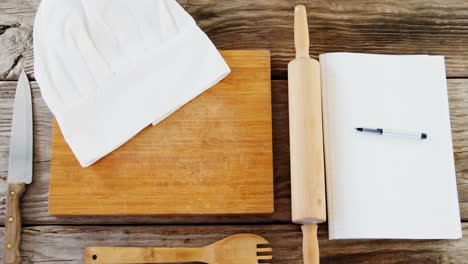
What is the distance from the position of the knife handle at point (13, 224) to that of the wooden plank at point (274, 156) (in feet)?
0.05

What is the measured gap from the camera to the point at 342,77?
0.78 metres

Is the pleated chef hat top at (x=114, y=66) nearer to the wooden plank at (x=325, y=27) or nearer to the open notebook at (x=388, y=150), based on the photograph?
the wooden plank at (x=325, y=27)

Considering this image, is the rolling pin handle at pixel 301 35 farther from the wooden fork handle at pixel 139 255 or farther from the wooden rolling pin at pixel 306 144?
the wooden fork handle at pixel 139 255

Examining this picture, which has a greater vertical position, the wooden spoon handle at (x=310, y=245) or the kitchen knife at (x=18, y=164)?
the kitchen knife at (x=18, y=164)

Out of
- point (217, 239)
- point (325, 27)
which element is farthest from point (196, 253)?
point (325, 27)

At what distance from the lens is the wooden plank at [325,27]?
2.75ft

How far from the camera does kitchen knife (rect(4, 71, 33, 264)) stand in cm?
73

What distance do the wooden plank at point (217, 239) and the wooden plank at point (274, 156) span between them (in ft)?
0.04

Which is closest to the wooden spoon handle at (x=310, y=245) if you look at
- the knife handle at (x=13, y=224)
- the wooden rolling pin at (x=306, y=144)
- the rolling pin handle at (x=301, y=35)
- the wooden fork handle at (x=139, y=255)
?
the wooden rolling pin at (x=306, y=144)

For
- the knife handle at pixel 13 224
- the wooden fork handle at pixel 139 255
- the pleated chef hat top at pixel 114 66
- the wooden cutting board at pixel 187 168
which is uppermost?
the pleated chef hat top at pixel 114 66

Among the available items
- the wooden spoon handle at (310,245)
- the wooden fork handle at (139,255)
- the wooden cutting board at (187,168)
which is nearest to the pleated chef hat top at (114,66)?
the wooden cutting board at (187,168)

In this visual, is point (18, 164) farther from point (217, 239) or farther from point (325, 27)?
point (325, 27)

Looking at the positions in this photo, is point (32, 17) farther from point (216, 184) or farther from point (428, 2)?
point (428, 2)

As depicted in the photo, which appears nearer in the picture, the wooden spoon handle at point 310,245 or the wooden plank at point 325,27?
the wooden spoon handle at point 310,245
